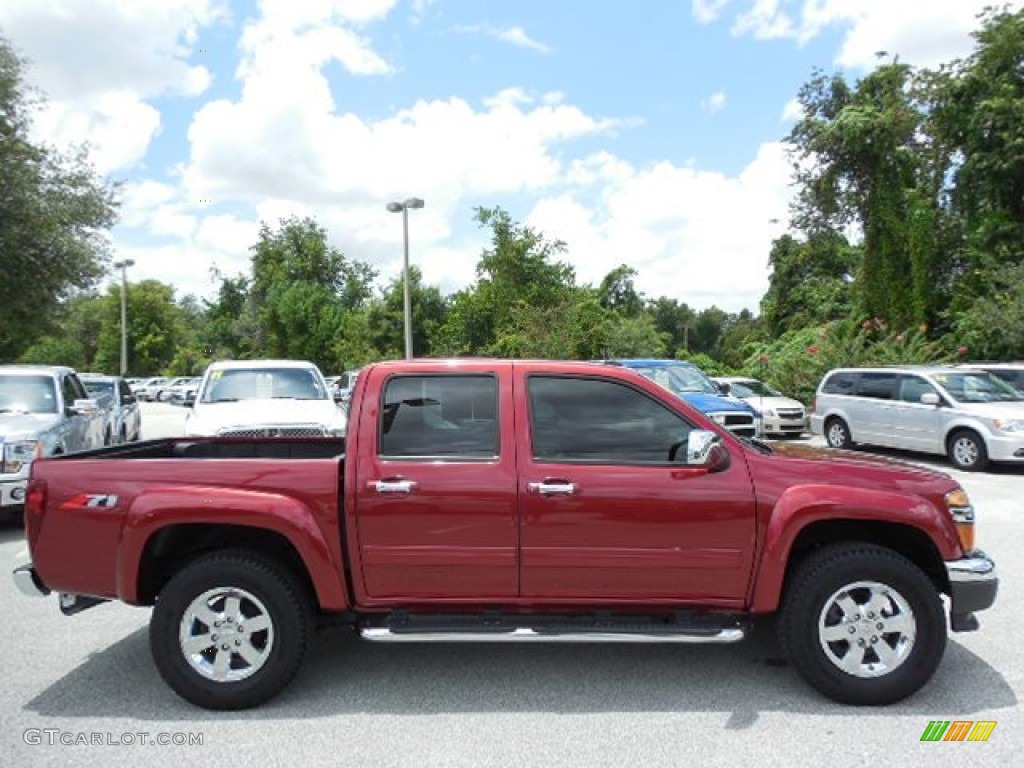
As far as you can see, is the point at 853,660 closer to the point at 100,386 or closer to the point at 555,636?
the point at 555,636

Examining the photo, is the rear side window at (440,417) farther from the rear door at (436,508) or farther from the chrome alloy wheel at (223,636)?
the chrome alloy wheel at (223,636)

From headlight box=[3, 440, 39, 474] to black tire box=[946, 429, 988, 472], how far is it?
12.6 meters

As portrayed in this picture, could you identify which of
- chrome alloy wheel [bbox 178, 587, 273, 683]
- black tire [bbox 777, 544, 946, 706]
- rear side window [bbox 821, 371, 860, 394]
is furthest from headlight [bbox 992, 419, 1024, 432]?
chrome alloy wheel [bbox 178, 587, 273, 683]

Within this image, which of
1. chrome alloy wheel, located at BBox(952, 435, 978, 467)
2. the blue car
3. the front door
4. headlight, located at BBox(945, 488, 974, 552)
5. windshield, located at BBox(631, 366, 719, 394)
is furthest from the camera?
windshield, located at BBox(631, 366, 719, 394)

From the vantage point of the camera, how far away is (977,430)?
12898 mm

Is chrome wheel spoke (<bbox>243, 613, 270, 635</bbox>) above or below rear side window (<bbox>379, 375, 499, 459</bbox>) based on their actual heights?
below

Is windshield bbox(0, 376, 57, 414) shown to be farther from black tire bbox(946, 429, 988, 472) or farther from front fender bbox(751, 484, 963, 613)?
black tire bbox(946, 429, 988, 472)

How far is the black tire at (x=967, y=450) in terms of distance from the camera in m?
12.9

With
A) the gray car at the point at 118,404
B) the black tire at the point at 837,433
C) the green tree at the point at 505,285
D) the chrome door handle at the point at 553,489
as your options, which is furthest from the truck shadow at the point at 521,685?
the green tree at the point at 505,285

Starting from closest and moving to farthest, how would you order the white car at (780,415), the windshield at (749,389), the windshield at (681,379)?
the windshield at (681,379), the white car at (780,415), the windshield at (749,389)

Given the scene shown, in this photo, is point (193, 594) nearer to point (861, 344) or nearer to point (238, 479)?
point (238, 479)

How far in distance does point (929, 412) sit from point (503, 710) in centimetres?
1184

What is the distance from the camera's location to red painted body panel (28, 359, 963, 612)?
4.31 meters

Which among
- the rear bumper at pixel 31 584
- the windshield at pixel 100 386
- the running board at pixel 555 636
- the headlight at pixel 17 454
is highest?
the windshield at pixel 100 386
